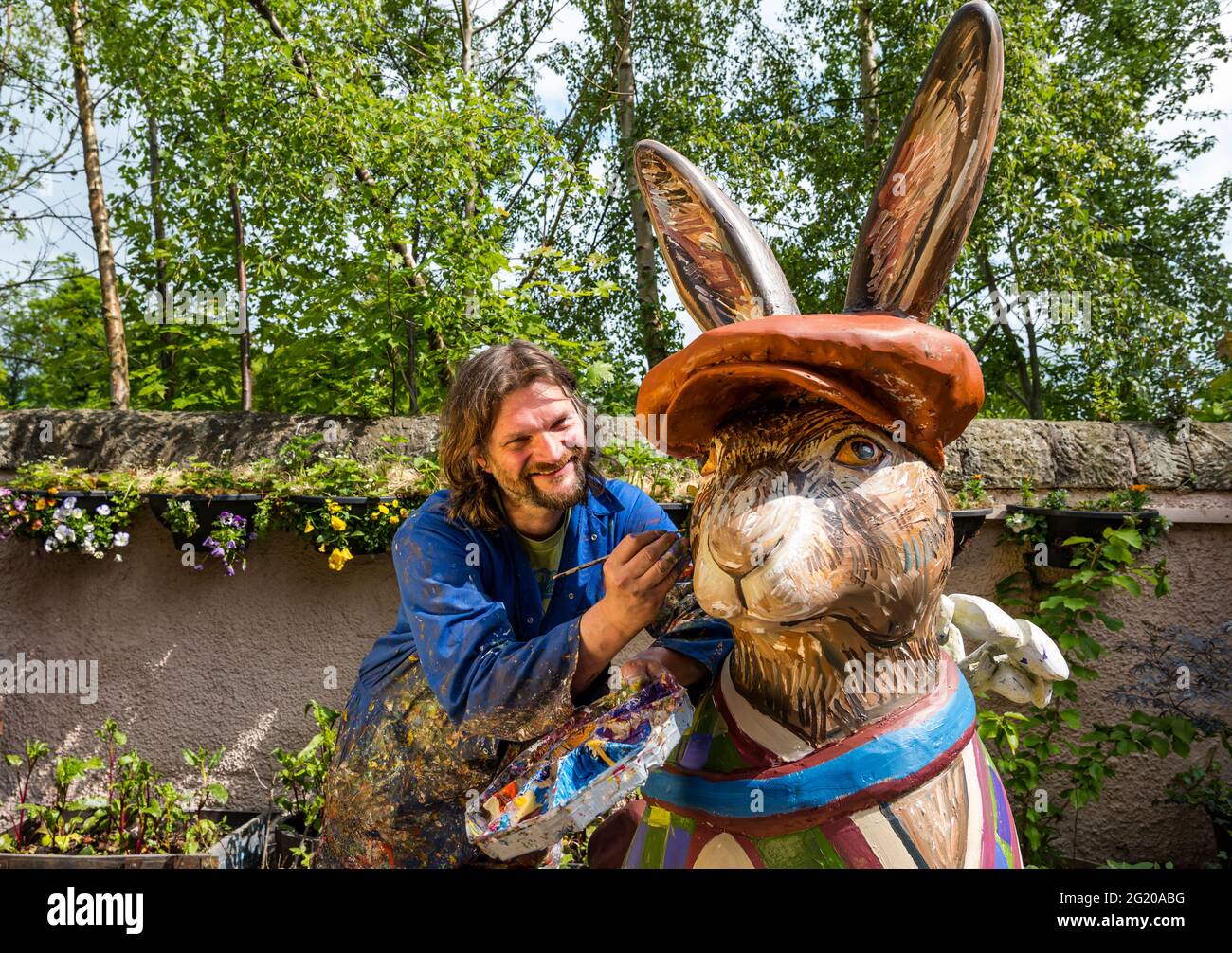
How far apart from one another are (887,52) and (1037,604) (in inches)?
234

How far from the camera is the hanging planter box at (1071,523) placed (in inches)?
142

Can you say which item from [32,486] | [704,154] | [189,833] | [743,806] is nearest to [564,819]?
[743,806]

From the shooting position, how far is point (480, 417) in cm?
178

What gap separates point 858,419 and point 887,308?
23 cm

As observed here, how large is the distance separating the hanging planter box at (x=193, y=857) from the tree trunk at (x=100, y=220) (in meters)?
2.81

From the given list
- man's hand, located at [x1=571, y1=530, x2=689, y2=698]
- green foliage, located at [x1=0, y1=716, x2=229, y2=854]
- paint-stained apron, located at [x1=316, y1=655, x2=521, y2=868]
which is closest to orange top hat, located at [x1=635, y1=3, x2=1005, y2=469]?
man's hand, located at [x1=571, y1=530, x2=689, y2=698]

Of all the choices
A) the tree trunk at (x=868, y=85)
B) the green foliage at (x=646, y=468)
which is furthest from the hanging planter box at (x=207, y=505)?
the tree trunk at (x=868, y=85)

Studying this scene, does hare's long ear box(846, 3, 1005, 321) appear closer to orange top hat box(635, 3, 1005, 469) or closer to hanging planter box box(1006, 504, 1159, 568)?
orange top hat box(635, 3, 1005, 469)

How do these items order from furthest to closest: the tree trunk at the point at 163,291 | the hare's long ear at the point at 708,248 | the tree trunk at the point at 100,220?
the tree trunk at the point at 163,291 → the tree trunk at the point at 100,220 → the hare's long ear at the point at 708,248

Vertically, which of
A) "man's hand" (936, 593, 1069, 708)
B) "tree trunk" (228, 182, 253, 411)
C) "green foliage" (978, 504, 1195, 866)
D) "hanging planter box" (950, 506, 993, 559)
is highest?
"tree trunk" (228, 182, 253, 411)

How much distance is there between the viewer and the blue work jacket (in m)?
1.40

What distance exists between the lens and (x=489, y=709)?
4.65ft

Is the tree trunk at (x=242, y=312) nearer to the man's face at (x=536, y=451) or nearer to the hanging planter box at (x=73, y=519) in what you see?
the hanging planter box at (x=73, y=519)

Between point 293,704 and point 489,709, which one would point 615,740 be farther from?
point 293,704
